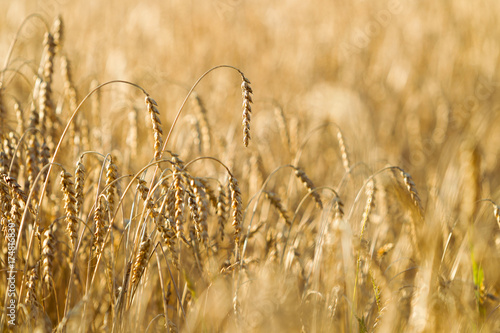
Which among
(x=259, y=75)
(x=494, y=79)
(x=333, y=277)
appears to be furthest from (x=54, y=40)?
(x=494, y=79)

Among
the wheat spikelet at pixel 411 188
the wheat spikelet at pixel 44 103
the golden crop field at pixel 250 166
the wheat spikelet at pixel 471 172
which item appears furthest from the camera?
the wheat spikelet at pixel 471 172

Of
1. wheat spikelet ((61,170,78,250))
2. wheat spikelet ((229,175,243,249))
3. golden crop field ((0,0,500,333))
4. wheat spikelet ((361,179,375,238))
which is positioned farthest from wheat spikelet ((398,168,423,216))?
wheat spikelet ((61,170,78,250))

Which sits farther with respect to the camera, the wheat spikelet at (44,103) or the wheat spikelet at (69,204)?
the wheat spikelet at (44,103)

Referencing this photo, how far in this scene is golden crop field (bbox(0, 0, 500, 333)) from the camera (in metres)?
1.31

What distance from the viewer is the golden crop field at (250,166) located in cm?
131

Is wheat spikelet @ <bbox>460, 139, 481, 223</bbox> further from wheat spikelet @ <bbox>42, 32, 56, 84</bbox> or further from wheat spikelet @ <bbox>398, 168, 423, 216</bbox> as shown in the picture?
wheat spikelet @ <bbox>42, 32, 56, 84</bbox>

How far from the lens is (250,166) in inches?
94.1

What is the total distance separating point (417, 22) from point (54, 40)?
4.25 m

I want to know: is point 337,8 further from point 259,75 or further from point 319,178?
point 319,178

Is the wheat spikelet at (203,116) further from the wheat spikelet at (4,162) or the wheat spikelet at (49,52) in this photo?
the wheat spikelet at (4,162)

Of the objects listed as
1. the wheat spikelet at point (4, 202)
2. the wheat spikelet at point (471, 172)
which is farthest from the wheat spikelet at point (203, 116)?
the wheat spikelet at point (471, 172)

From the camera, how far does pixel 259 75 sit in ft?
14.6

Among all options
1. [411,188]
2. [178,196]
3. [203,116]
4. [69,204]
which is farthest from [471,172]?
[69,204]

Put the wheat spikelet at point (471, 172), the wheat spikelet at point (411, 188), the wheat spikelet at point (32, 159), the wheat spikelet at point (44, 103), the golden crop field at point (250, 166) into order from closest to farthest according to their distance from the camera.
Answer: the golden crop field at point (250, 166), the wheat spikelet at point (411, 188), the wheat spikelet at point (32, 159), the wheat spikelet at point (44, 103), the wheat spikelet at point (471, 172)
